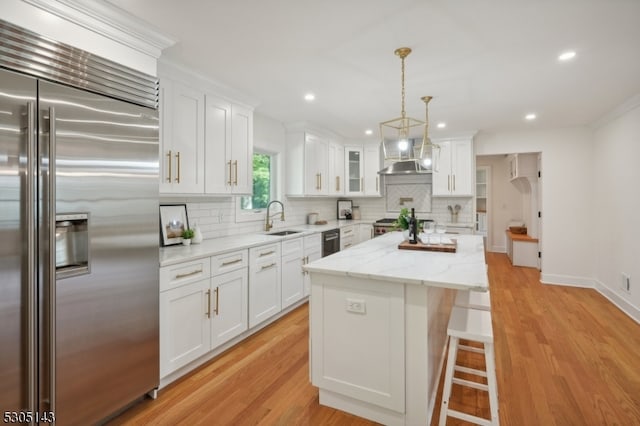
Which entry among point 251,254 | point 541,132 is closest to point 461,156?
point 541,132

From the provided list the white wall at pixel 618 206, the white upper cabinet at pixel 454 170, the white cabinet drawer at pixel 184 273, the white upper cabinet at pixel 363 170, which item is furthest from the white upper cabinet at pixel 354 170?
the white cabinet drawer at pixel 184 273

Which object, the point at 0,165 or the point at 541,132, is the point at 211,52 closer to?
the point at 0,165

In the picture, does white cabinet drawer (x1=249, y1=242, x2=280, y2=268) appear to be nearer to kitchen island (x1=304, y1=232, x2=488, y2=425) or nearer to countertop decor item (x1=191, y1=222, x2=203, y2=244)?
countertop decor item (x1=191, y1=222, x2=203, y2=244)

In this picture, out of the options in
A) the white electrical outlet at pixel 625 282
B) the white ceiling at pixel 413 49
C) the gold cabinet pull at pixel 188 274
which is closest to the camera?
the white ceiling at pixel 413 49

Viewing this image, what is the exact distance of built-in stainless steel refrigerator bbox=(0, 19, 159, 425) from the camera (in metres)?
1.47

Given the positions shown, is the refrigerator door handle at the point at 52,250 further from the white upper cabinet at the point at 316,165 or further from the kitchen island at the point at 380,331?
the white upper cabinet at the point at 316,165

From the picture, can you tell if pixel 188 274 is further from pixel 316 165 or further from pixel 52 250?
pixel 316 165

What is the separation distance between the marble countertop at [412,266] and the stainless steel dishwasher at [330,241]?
1.66m

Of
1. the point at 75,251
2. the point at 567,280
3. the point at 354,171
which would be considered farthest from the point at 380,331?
the point at 567,280

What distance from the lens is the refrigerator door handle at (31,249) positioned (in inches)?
58.8

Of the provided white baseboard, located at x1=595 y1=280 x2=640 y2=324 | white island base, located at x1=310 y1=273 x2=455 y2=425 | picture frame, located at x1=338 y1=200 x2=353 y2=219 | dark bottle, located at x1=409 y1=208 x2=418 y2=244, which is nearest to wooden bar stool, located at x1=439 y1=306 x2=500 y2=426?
white island base, located at x1=310 y1=273 x2=455 y2=425

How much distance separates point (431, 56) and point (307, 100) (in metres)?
1.49

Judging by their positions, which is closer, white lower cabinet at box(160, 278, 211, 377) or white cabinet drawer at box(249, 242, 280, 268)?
white lower cabinet at box(160, 278, 211, 377)

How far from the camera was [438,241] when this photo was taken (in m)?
2.88
